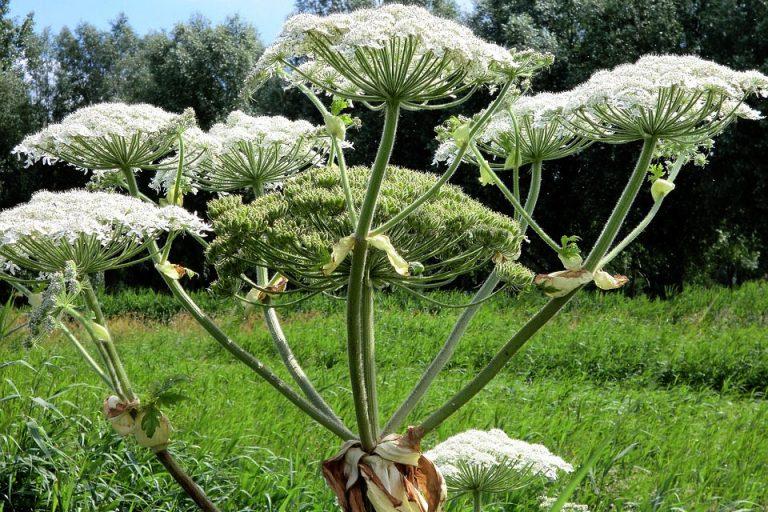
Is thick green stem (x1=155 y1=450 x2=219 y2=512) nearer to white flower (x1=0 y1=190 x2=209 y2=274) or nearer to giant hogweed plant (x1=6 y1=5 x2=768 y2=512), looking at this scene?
giant hogweed plant (x1=6 y1=5 x2=768 y2=512)

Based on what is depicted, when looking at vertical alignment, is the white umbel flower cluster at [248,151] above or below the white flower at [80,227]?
above

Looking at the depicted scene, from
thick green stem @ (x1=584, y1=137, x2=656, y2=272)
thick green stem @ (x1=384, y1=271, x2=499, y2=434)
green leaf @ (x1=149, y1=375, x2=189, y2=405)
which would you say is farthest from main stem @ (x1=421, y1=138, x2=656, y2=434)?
green leaf @ (x1=149, y1=375, x2=189, y2=405)

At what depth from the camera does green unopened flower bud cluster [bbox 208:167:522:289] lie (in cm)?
207

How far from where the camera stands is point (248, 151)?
8.53 feet

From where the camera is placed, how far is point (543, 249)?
51.5 ft

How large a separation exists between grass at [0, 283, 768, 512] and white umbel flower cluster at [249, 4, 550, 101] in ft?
3.84

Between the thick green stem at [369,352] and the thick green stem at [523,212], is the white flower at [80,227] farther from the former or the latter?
the thick green stem at [523,212]

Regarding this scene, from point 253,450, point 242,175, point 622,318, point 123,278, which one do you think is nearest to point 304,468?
point 253,450

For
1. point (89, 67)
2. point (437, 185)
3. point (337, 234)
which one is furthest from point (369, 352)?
point (89, 67)

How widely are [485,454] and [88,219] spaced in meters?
1.42

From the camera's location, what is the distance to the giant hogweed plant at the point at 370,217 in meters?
1.79

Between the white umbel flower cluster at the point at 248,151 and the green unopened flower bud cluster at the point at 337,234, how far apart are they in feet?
1.25

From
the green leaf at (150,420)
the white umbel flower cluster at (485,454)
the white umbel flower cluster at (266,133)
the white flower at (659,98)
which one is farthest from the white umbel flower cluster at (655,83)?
the green leaf at (150,420)

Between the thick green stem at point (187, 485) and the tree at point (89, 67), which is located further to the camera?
A: the tree at point (89, 67)
